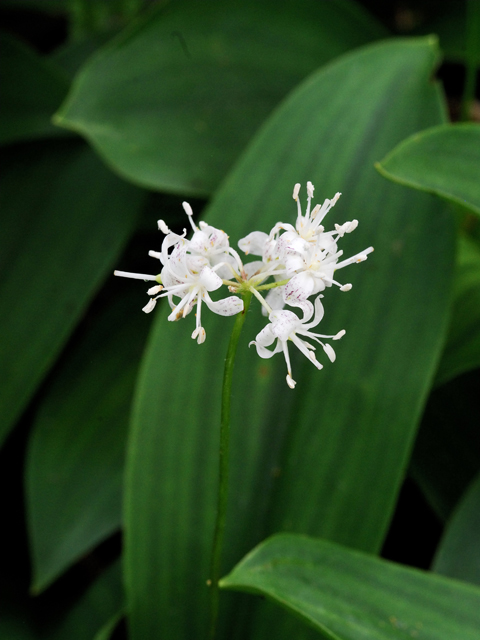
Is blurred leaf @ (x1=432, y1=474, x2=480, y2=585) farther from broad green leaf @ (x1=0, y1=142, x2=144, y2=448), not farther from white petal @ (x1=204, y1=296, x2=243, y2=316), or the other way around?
broad green leaf @ (x1=0, y1=142, x2=144, y2=448)

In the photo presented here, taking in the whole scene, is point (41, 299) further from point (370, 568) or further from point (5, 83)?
point (370, 568)

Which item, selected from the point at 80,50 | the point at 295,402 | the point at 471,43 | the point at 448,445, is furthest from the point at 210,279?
the point at 80,50

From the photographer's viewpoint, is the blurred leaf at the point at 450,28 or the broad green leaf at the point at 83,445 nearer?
the broad green leaf at the point at 83,445

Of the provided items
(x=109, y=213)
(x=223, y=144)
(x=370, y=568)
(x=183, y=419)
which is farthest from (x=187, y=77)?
(x=370, y=568)

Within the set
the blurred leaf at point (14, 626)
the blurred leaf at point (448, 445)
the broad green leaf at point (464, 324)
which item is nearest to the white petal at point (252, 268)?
the broad green leaf at point (464, 324)

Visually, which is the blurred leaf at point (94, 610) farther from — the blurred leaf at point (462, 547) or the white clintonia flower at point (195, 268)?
the white clintonia flower at point (195, 268)

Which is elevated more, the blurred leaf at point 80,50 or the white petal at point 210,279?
the white petal at point 210,279

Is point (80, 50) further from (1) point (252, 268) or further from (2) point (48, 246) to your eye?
(1) point (252, 268)

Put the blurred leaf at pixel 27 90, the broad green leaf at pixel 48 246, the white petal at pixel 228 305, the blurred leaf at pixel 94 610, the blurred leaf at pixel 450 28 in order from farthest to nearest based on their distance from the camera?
the blurred leaf at pixel 450 28 < the blurred leaf at pixel 27 90 < the broad green leaf at pixel 48 246 < the blurred leaf at pixel 94 610 < the white petal at pixel 228 305
